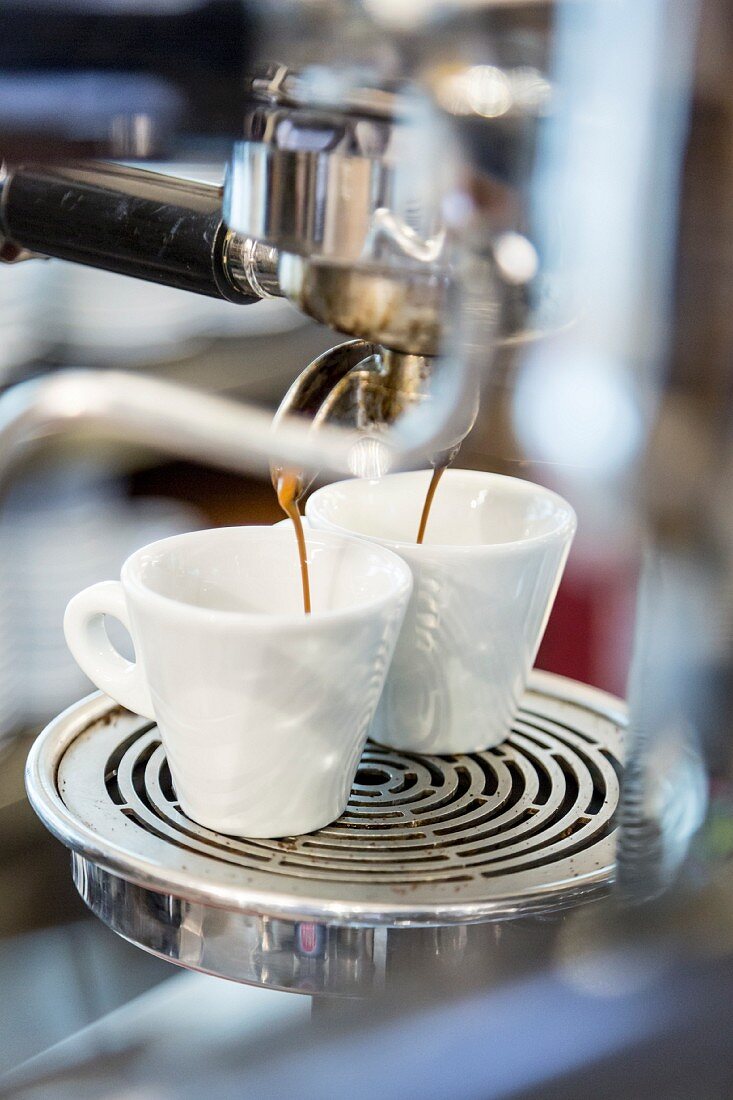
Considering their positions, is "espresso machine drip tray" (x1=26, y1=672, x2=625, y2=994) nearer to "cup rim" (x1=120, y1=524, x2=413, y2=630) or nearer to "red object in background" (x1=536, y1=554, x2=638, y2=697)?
"cup rim" (x1=120, y1=524, x2=413, y2=630)

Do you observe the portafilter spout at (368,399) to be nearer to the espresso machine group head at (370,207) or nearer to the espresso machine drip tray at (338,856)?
the espresso machine group head at (370,207)

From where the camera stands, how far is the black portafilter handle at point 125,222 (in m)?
0.37

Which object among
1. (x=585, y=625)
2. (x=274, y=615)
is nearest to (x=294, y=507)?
(x=274, y=615)

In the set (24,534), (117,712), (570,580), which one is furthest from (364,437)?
(24,534)

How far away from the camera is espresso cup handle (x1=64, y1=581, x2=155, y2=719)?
40cm

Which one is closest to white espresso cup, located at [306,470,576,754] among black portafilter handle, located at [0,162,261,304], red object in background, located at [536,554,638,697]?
black portafilter handle, located at [0,162,261,304]

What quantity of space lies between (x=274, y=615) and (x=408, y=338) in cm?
10

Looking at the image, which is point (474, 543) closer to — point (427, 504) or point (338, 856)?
point (427, 504)

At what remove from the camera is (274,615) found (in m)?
0.37

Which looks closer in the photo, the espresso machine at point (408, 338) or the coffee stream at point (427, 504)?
the espresso machine at point (408, 338)

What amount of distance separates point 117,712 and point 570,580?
24.1 inches

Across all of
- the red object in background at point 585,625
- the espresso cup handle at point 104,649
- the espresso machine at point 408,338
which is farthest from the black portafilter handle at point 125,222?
the red object in background at point 585,625

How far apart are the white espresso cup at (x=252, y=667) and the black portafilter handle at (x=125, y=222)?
9cm

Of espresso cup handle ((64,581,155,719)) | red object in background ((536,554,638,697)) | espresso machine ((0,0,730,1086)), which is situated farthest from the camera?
red object in background ((536,554,638,697))
